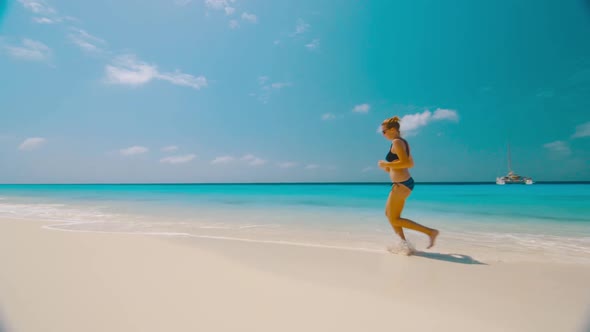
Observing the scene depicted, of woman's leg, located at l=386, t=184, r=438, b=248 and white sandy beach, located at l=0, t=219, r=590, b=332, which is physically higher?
woman's leg, located at l=386, t=184, r=438, b=248

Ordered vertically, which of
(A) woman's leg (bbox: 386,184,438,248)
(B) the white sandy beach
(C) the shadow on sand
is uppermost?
(A) woman's leg (bbox: 386,184,438,248)

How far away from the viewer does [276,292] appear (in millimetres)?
2184

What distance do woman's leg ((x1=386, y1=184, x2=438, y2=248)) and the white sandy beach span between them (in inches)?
14.5

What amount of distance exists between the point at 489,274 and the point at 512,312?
100cm

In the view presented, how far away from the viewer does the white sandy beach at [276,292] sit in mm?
1714

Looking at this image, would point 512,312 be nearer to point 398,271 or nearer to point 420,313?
point 420,313

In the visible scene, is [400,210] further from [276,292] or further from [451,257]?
[276,292]

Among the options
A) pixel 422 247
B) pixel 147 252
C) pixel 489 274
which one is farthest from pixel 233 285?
pixel 422 247

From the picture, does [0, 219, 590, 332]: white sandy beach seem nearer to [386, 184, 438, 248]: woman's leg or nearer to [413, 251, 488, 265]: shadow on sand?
[413, 251, 488, 265]: shadow on sand

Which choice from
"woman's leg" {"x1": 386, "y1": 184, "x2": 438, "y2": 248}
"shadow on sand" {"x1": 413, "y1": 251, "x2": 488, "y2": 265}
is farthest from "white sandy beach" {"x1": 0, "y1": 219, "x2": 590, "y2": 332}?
"woman's leg" {"x1": 386, "y1": 184, "x2": 438, "y2": 248}

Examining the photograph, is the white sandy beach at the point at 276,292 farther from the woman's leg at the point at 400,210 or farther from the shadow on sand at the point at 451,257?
the woman's leg at the point at 400,210

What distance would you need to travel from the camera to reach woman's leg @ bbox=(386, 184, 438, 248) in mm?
3625

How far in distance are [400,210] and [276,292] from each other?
94.5 inches

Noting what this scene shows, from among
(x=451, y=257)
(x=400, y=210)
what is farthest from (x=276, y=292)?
(x=451, y=257)
